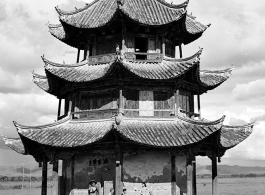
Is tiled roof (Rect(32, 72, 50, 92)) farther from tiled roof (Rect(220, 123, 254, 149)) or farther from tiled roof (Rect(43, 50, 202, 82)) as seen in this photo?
tiled roof (Rect(220, 123, 254, 149))

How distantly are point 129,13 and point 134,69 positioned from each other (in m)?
3.28

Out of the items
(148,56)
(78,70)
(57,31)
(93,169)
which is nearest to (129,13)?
(148,56)

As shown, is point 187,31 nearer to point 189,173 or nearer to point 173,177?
point 189,173

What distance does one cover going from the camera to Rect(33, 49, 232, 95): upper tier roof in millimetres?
22359

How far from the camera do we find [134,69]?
22781 mm

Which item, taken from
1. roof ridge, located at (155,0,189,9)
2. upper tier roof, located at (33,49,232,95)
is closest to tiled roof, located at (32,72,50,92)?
upper tier roof, located at (33,49,232,95)

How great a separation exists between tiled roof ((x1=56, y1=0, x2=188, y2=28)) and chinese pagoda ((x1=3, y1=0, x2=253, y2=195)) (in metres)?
0.06

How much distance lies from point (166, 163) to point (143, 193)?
1.99 m

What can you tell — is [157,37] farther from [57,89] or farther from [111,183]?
[111,183]

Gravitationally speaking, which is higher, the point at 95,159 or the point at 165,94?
the point at 165,94

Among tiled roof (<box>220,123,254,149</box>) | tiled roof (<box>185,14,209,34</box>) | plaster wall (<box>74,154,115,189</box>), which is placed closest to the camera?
plaster wall (<box>74,154,115,189</box>)

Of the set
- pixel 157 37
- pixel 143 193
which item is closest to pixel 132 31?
pixel 157 37

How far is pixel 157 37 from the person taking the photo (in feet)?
81.2

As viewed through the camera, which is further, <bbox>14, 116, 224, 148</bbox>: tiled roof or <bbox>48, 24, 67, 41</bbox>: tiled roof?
<bbox>48, 24, 67, 41</bbox>: tiled roof
